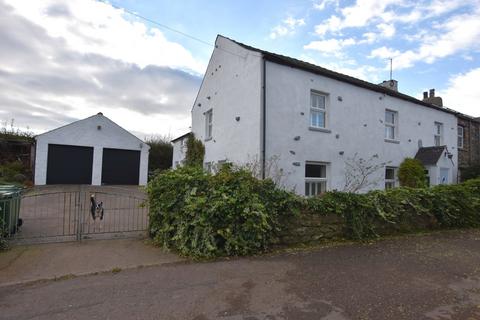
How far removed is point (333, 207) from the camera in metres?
7.32

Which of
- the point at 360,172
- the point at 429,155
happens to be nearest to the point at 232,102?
the point at 360,172

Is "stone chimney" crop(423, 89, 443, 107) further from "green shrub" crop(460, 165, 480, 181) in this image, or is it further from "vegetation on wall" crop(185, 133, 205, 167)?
"vegetation on wall" crop(185, 133, 205, 167)

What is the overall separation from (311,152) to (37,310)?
31.9ft

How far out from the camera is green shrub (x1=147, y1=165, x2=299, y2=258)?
603cm

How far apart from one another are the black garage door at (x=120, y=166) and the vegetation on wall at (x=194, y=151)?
9.62 metres

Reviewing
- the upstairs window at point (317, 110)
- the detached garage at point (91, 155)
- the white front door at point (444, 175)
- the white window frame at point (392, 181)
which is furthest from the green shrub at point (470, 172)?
the detached garage at point (91, 155)

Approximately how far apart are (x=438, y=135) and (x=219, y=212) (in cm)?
1563

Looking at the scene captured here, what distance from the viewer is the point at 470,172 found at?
1712cm

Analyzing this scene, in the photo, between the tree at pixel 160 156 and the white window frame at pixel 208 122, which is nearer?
the white window frame at pixel 208 122

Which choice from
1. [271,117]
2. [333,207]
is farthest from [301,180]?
[333,207]

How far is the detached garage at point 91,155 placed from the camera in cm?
2114

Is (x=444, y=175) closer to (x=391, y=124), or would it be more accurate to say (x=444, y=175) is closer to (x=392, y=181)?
(x=392, y=181)

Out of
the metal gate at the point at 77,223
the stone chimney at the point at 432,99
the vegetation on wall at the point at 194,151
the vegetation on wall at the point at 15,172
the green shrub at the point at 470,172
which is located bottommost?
the metal gate at the point at 77,223

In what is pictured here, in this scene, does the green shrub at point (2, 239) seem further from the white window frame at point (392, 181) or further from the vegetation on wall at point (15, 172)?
the vegetation on wall at point (15, 172)
